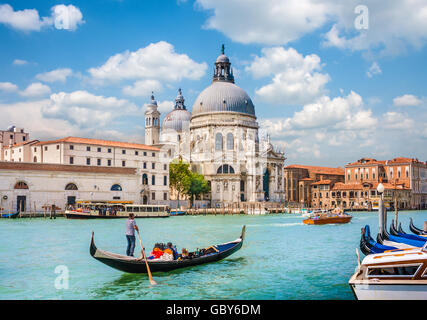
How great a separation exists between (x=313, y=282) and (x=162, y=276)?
12.9ft

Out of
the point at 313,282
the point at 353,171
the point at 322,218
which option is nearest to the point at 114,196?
the point at 322,218

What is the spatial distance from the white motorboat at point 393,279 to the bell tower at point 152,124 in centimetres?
6454

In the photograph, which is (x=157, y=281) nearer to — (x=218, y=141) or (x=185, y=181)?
(x=185, y=181)

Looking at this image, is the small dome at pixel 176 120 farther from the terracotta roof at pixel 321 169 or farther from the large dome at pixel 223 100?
the terracotta roof at pixel 321 169

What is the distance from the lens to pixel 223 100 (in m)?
63.7

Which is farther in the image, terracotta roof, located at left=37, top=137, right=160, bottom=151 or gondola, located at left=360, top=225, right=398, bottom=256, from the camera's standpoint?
terracotta roof, located at left=37, top=137, right=160, bottom=151

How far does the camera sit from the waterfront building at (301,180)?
7888 centimetres

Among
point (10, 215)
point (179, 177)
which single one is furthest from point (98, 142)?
point (10, 215)

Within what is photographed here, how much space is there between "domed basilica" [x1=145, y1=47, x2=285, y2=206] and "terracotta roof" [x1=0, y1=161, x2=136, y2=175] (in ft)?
57.4

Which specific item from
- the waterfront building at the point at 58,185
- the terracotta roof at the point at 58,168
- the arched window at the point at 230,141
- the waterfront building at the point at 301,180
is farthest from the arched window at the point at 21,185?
the waterfront building at the point at 301,180

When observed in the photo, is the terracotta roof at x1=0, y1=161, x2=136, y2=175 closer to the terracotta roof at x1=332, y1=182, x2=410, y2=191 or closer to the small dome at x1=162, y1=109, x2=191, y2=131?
the small dome at x1=162, y1=109, x2=191, y2=131

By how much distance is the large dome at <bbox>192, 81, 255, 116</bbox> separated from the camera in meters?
63.8

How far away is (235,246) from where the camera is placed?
51.0ft

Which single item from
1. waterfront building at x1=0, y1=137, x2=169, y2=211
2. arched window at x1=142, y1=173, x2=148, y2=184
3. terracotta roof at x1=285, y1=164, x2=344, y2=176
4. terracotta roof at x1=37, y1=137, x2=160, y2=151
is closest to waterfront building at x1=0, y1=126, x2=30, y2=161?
waterfront building at x1=0, y1=137, x2=169, y2=211
